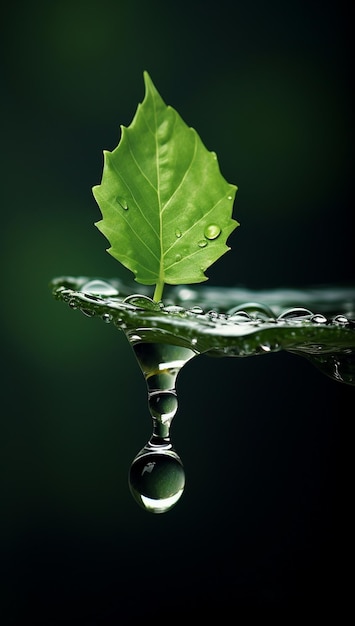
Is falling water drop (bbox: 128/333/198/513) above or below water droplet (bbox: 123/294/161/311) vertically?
below

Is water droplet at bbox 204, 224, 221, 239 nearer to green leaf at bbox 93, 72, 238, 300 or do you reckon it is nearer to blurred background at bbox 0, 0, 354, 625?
green leaf at bbox 93, 72, 238, 300

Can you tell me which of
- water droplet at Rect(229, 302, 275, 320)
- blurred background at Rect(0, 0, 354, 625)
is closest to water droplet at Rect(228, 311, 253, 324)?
water droplet at Rect(229, 302, 275, 320)

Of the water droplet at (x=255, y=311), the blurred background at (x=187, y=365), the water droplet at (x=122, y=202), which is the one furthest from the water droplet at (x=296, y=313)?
the blurred background at (x=187, y=365)

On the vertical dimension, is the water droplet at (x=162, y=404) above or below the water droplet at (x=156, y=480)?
above

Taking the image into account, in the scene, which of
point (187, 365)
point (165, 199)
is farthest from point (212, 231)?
point (187, 365)

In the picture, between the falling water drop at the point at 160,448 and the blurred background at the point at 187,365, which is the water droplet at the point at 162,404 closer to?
the falling water drop at the point at 160,448

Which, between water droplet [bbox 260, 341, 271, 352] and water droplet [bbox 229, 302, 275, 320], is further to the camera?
water droplet [bbox 229, 302, 275, 320]

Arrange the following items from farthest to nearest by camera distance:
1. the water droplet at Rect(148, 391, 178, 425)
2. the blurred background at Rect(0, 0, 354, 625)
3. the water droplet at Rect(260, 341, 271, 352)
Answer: the blurred background at Rect(0, 0, 354, 625) → the water droplet at Rect(148, 391, 178, 425) → the water droplet at Rect(260, 341, 271, 352)
